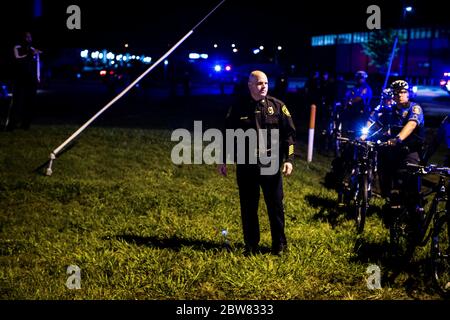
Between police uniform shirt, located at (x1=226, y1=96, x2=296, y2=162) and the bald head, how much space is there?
0.35 feet

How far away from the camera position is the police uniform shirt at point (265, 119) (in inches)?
219

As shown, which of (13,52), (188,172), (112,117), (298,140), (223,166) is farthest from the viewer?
(112,117)

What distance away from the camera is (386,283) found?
5.14m

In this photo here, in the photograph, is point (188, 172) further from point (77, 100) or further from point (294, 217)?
point (77, 100)

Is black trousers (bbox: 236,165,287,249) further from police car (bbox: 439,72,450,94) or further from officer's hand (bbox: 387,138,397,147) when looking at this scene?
police car (bbox: 439,72,450,94)

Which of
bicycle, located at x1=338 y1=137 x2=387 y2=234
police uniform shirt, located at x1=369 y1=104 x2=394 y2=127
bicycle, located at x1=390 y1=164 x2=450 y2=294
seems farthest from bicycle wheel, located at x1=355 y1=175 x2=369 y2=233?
police uniform shirt, located at x1=369 y1=104 x2=394 y2=127

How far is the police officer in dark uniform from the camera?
5.55 meters

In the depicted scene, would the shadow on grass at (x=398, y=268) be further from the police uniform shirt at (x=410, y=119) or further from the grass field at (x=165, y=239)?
the police uniform shirt at (x=410, y=119)

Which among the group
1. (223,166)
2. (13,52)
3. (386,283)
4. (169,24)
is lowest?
(386,283)

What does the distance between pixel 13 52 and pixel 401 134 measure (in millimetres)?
9834

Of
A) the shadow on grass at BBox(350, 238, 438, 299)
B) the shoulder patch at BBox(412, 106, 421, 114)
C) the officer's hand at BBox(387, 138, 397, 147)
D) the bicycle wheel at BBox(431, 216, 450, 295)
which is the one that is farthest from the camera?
the shoulder patch at BBox(412, 106, 421, 114)

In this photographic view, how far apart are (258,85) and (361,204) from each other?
2624mm

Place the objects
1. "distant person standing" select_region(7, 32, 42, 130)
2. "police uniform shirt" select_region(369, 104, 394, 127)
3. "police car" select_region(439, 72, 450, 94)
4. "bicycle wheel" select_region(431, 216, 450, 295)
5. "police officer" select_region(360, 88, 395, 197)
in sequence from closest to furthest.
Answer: "bicycle wheel" select_region(431, 216, 450, 295)
"police car" select_region(439, 72, 450, 94)
"police officer" select_region(360, 88, 395, 197)
"police uniform shirt" select_region(369, 104, 394, 127)
"distant person standing" select_region(7, 32, 42, 130)

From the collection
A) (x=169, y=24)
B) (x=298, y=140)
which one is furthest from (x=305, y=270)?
(x=169, y=24)
